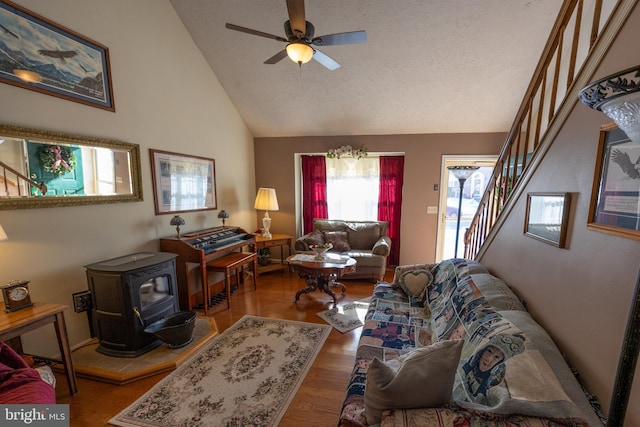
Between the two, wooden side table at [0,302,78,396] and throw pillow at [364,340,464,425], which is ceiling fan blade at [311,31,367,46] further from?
wooden side table at [0,302,78,396]

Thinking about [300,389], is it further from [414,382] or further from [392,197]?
[392,197]

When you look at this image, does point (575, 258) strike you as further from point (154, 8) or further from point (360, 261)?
point (154, 8)

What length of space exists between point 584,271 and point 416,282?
1414mm

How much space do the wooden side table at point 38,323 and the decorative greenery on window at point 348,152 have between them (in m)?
3.84

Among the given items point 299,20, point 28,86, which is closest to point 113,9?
point 28,86

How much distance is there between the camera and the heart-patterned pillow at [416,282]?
2.44 meters

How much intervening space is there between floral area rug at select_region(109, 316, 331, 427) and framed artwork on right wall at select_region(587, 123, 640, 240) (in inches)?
78.2

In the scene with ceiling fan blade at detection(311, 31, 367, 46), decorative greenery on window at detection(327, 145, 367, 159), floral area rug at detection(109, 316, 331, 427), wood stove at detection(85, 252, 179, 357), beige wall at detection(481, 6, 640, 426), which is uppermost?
ceiling fan blade at detection(311, 31, 367, 46)

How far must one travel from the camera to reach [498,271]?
206 cm

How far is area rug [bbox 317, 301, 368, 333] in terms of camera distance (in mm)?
2744

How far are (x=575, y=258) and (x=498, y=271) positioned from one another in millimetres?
915

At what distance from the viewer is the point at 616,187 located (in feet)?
3.22

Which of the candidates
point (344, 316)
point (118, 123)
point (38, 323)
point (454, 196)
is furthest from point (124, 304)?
point (454, 196)

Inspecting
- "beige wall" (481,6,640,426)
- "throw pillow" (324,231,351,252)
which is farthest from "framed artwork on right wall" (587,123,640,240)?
"throw pillow" (324,231,351,252)
